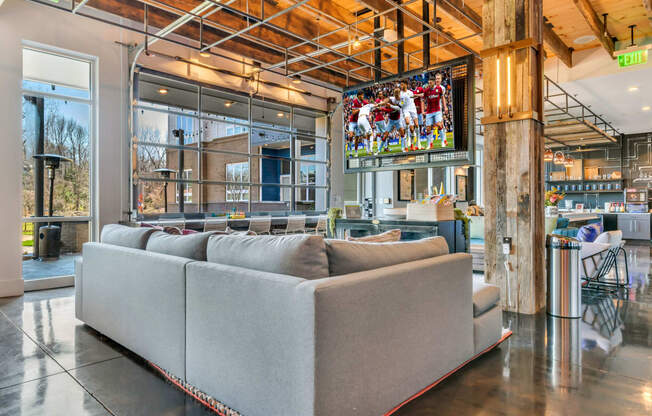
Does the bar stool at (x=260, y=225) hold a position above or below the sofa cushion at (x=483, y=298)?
above

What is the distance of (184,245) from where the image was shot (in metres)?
2.47

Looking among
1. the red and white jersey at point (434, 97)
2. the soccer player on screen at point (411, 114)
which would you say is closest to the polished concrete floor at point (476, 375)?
the soccer player on screen at point (411, 114)

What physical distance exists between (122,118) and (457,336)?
5.47 meters

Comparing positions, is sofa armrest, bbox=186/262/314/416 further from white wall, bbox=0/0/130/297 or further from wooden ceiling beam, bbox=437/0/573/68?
wooden ceiling beam, bbox=437/0/573/68

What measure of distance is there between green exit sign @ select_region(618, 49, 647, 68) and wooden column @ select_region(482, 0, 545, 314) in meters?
3.45

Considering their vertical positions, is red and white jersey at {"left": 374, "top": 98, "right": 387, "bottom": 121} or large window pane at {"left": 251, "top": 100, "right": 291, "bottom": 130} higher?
large window pane at {"left": 251, "top": 100, "right": 291, "bottom": 130}

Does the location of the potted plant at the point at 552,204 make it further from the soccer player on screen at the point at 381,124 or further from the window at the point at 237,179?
the window at the point at 237,179

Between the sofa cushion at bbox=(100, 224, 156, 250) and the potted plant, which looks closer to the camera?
the sofa cushion at bbox=(100, 224, 156, 250)

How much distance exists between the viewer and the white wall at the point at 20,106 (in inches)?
188

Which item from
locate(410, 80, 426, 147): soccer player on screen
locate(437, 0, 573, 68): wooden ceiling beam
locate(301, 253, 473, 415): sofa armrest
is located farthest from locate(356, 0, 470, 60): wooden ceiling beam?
locate(301, 253, 473, 415): sofa armrest

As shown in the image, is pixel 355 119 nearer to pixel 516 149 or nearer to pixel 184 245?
pixel 516 149

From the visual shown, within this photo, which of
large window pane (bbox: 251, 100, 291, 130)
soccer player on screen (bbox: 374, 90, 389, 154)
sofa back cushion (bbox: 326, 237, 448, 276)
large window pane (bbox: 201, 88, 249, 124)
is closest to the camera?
sofa back cushion (bbox: 326, 237, 448, 276)

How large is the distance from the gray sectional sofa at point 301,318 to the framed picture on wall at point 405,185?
853cm

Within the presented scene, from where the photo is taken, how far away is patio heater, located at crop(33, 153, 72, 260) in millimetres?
5316
